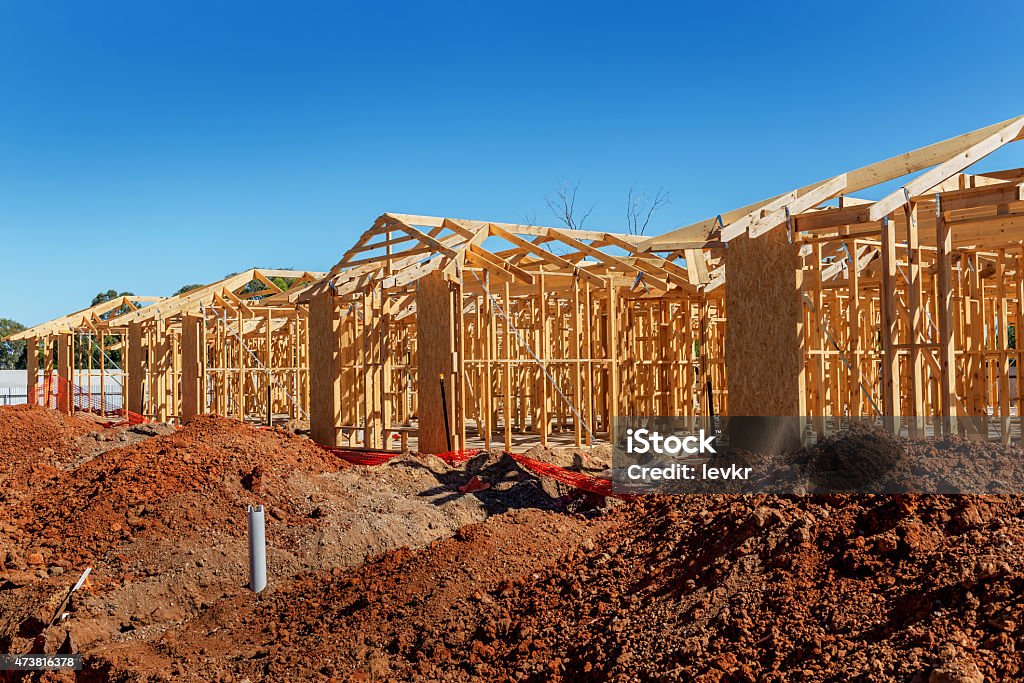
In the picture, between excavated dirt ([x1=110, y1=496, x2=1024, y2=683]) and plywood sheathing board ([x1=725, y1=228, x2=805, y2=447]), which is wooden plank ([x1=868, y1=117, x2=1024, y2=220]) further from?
excavated dirt ([x1=110, y1=496, x2=1024, y2=683])

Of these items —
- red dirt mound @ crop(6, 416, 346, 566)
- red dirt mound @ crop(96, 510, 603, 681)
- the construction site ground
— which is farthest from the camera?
red dirt mound @ crop(6, 416, 346, 566)

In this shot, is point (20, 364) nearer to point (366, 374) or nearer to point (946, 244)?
point (366, 374)

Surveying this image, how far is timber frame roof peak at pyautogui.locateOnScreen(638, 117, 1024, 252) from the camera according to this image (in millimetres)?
10977

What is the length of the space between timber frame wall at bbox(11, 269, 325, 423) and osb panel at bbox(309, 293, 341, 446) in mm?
1891

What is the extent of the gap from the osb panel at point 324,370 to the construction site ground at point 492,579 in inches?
238

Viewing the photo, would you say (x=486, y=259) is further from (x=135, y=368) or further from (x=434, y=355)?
(x=135, y=368)

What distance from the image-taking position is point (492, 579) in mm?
8148

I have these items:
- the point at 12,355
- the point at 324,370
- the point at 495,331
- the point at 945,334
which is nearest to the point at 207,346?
the point at 324,370

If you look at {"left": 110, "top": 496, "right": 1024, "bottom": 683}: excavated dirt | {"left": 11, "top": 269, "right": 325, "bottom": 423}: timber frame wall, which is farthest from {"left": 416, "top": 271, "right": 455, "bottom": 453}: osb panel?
{"left": 110, "top": 496, "right": 1024, "bottom": 683}: excavated dirt

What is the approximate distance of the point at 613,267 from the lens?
711 inches

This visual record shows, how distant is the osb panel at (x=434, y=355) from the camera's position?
51.4 ft

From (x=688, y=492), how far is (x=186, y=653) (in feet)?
15.6

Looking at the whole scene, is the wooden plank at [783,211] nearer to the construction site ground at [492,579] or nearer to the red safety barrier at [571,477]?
the red safety barrier at [571,477]

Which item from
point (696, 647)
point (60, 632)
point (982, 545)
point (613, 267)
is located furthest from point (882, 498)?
point (613, 267)
